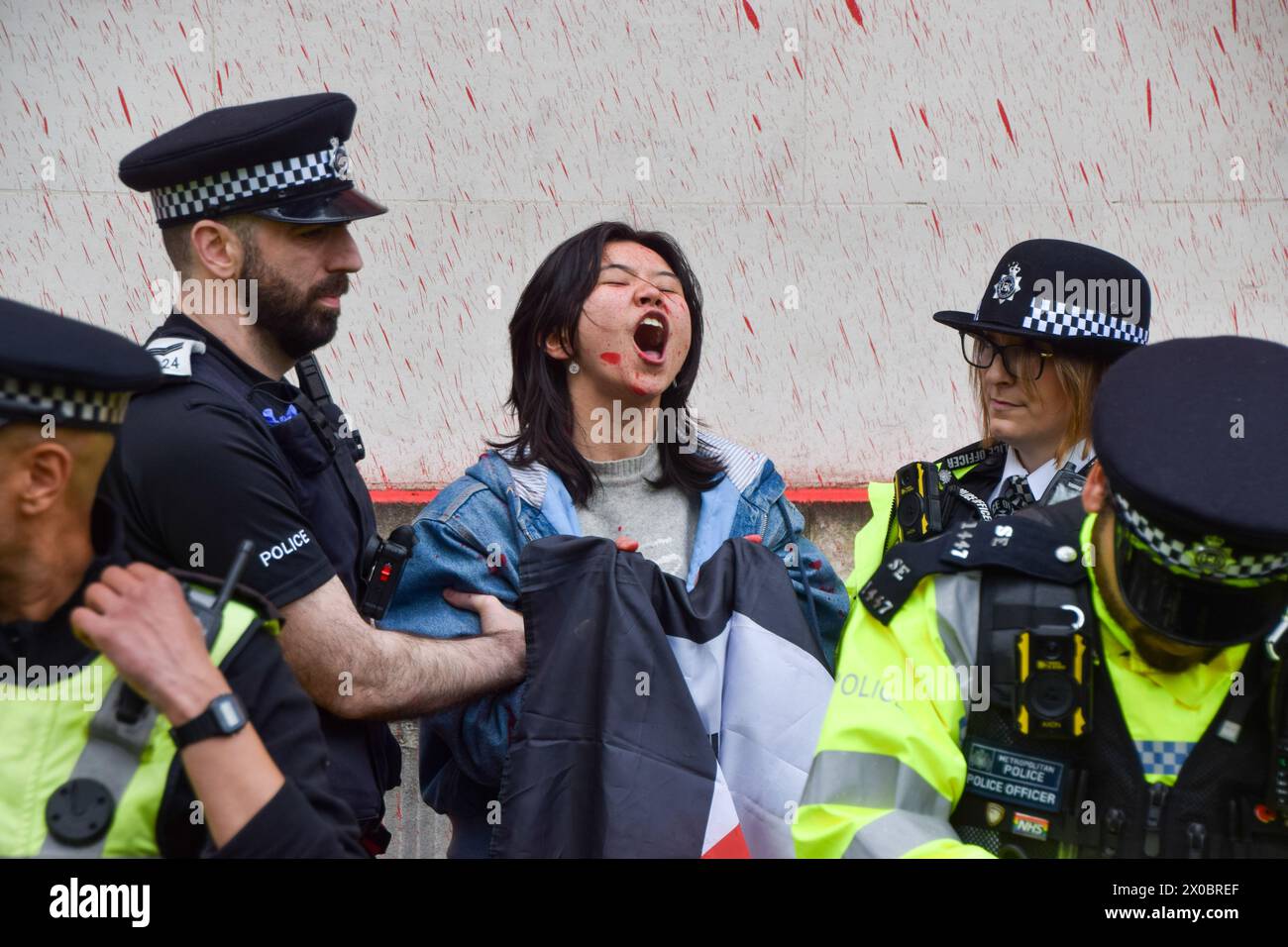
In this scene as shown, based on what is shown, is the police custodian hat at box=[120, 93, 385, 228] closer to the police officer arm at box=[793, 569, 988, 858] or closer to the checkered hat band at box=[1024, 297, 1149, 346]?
the police officer arm at box=[793, 569, 988, 858]

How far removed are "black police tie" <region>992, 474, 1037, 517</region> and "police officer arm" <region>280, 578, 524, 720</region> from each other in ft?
4.45

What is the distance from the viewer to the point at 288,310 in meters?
3.03

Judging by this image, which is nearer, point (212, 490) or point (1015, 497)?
point (212, 490)

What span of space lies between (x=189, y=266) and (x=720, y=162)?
304cm

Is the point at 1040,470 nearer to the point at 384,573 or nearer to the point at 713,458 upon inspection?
the point at 713,458

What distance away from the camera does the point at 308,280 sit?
3.05m

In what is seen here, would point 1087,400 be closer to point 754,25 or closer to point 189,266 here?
point 189,266

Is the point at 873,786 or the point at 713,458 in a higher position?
the point at 713,458

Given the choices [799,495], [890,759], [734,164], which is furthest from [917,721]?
[734,164]

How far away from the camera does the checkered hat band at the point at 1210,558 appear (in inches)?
78.2

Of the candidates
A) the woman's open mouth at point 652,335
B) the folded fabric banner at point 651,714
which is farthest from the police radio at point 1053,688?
the woman's open mouth at point 652,335

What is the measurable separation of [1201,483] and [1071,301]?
1.75 m
